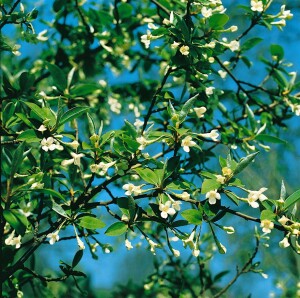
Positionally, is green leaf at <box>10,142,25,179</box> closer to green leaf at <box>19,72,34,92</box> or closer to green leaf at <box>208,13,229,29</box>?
green leaf at <box>19,72,34,92</box>

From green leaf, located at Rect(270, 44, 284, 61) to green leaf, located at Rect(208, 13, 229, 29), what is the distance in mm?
666

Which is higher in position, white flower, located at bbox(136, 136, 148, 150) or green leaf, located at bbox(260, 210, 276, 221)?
white flower, located at bbox(136, 136, 148, 150)

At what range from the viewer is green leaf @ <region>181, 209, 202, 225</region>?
62.0 inches

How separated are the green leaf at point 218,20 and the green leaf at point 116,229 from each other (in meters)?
0.86

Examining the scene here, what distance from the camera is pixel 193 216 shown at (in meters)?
1.59

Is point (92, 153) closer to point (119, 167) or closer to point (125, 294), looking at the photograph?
point (119, 167)

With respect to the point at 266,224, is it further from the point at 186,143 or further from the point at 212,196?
the point at 186,143

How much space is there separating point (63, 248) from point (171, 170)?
5.37 meters

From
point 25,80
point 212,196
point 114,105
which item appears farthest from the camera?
point 114,105

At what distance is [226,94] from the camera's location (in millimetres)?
2609

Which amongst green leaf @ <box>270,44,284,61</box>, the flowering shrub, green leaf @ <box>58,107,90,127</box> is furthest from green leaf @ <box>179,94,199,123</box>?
green leaf @ <box>270,44,284,61</box>

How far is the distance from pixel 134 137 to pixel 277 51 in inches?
44.7

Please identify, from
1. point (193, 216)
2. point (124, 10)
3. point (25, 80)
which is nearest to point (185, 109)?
point (193, 216)

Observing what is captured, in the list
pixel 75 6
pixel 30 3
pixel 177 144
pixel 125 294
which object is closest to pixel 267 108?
pixel 177 144
